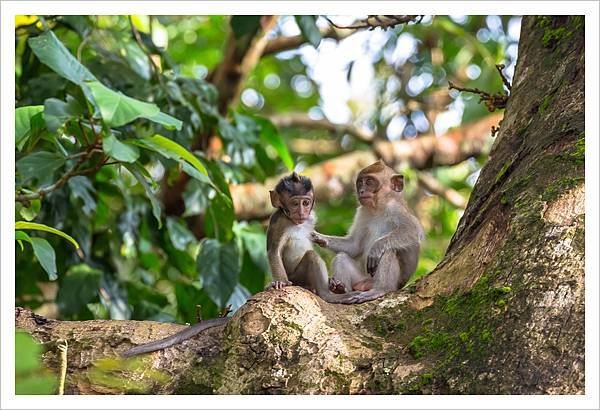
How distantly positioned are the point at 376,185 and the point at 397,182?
0.65 ft

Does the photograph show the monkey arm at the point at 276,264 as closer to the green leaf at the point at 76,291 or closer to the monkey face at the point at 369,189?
the monkey face at the point at 369,189

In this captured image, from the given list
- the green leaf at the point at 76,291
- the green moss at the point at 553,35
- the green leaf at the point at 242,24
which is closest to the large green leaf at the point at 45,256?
the green leaf at the point at 76,291

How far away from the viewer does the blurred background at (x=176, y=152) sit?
16.8ft

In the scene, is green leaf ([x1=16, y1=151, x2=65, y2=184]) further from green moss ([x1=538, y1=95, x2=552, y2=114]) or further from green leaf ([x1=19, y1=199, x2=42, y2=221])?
green moss ([x1=538, y1=95, x2=552, y2=114])

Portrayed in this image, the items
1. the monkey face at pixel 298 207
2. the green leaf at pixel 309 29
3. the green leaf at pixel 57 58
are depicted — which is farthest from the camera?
the green leaf at pixel 309 29

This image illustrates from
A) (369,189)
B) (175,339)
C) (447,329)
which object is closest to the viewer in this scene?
(447,329)

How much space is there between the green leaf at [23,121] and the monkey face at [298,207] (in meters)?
1.79

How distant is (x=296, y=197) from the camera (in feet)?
18.9

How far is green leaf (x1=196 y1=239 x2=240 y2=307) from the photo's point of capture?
645 centimetres

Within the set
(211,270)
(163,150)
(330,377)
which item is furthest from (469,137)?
(330,377)

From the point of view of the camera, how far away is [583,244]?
4.04m

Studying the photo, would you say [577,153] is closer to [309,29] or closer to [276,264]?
[276,264]

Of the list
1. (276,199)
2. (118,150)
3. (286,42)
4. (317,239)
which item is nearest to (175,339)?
(118,150)

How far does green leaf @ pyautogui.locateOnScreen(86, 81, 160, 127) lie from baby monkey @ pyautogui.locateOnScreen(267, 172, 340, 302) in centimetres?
142
